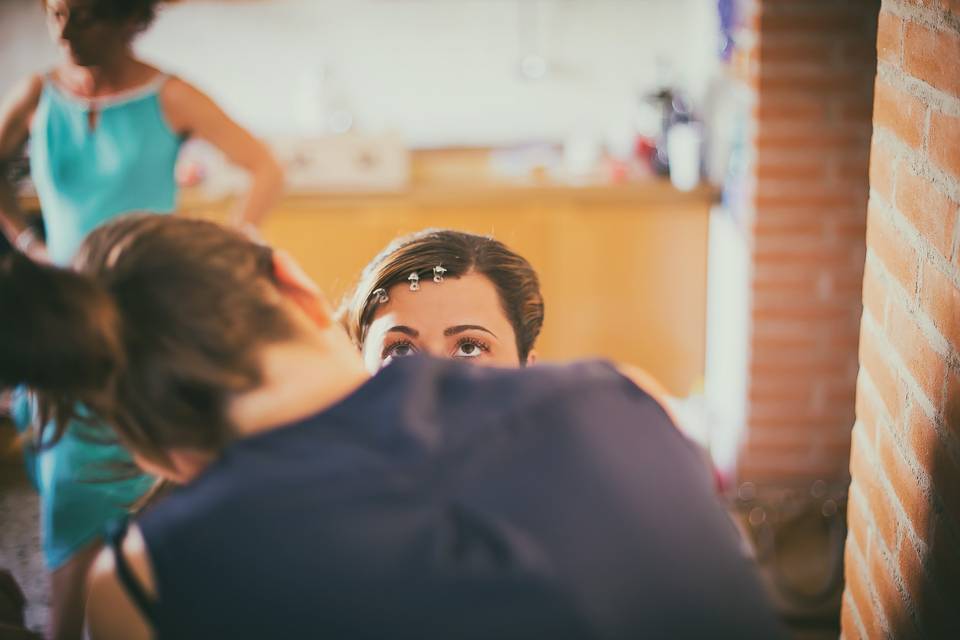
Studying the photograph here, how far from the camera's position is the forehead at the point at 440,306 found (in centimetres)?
144

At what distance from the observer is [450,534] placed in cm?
76

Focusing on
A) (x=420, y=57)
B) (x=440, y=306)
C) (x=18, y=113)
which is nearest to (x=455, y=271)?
(x=440, y=306)

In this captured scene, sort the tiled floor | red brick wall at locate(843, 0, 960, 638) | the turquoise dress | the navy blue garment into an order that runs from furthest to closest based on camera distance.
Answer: the tiled floor, the turquoise dress, red brick wall at locate(843, 0, 960, 638), the navy blue garment

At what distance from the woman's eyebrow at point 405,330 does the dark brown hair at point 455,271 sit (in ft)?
0.18

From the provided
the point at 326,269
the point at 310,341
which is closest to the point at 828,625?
the point at 326,269

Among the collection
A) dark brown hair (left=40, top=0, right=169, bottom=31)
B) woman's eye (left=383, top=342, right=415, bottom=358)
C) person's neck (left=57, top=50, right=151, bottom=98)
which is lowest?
woman's eye (left=383, top=342, right=415, bottom=358)

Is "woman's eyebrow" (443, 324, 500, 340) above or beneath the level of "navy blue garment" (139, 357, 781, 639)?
beneath

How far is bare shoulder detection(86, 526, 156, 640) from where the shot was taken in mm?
789

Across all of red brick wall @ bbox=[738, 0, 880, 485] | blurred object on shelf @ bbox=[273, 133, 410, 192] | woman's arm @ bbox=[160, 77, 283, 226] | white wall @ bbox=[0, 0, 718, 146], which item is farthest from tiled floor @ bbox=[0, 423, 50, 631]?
red brick wall @ bbox=[738, 0, 880, 485]

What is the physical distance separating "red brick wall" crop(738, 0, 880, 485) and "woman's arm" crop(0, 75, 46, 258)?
1767 mm

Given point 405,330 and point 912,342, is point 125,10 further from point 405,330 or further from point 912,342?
point 912,342

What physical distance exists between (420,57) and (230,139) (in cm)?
179

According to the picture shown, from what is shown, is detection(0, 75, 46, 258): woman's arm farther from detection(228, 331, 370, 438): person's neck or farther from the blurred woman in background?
detection(228, 331, 370, 438): person's neck

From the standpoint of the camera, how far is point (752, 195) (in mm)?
2863
